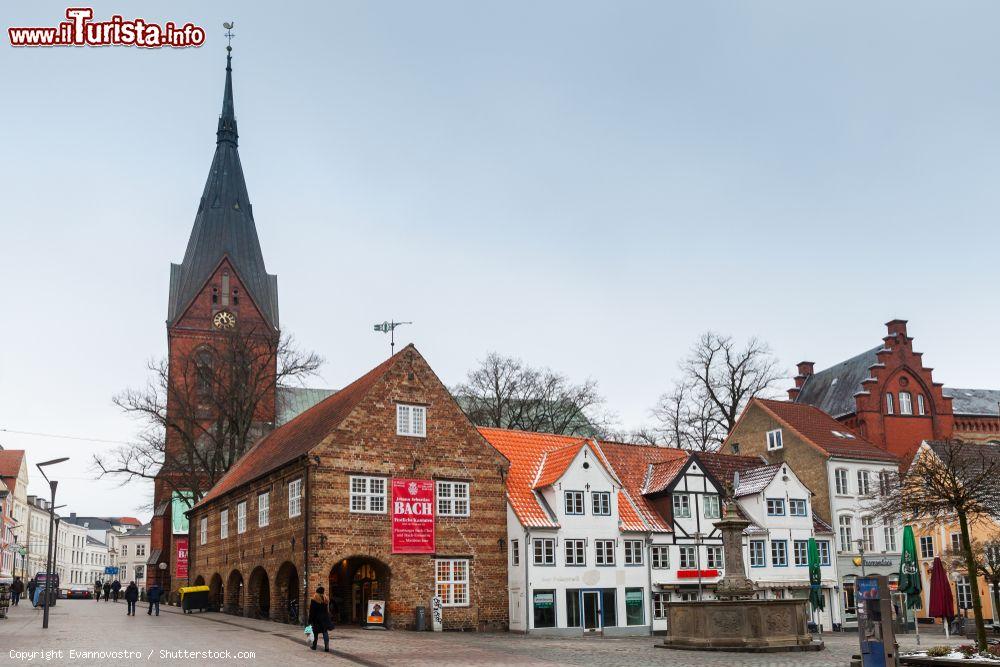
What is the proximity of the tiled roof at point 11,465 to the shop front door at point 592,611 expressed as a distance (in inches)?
3231

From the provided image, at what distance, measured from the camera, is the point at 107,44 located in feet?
74.8

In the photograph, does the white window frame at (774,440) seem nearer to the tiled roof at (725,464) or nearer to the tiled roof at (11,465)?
the tiled roof at (725,464)

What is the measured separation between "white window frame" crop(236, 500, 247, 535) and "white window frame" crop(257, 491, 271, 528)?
2.18 meters

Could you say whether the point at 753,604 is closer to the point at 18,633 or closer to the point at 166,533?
the point at 18,633

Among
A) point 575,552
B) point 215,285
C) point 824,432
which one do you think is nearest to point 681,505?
point 575,552

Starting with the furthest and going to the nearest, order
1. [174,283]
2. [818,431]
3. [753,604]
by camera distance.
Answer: [174,283], [818,431], [753,604]

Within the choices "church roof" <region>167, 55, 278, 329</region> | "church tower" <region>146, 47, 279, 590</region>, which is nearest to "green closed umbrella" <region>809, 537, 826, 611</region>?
"church tower" <region>146, 47, 279, 590</region>

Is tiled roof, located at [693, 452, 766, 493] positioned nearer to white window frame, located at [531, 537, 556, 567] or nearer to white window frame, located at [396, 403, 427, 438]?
white window frame, located at [531, 537, 556, 567]

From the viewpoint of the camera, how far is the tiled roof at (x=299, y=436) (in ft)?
119

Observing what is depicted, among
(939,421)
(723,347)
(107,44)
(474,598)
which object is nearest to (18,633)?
(474,598)

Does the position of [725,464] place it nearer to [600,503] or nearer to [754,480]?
[754,480]

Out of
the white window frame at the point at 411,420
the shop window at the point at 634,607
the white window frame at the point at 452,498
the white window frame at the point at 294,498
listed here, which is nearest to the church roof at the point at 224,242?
the white window frame at the point at 294,498

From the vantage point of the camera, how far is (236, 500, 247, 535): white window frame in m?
41.8

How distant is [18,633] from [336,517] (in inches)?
395
